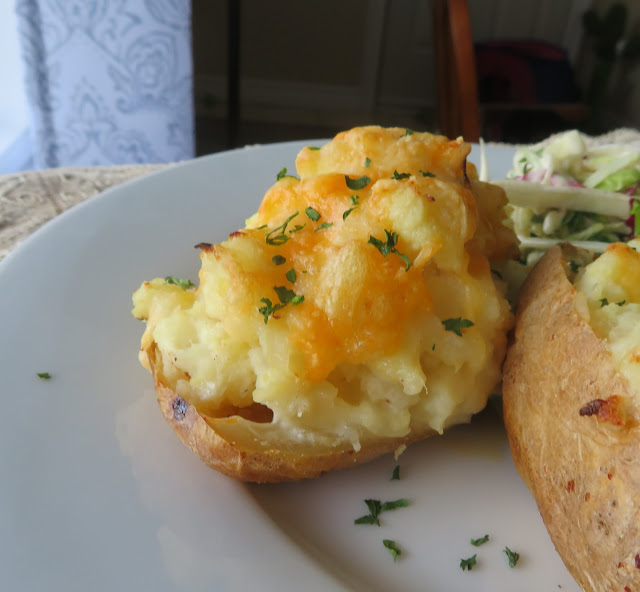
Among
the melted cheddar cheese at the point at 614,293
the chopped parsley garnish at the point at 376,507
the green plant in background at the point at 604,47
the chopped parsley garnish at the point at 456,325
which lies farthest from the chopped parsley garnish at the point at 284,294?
the green plant in background at the point at 604,47

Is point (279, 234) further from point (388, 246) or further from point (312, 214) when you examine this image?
point (388, 246)

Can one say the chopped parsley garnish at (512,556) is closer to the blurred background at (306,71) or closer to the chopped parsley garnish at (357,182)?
the chopped parsley garnish at (357,182)

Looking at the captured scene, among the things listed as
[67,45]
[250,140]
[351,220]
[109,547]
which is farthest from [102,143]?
[109,547]

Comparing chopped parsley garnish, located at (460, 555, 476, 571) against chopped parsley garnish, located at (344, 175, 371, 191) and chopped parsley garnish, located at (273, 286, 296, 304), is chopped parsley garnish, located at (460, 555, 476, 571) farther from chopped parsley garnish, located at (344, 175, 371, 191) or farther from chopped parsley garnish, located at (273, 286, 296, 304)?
chopped parsley garnish, located at (344, 175, 371, 191)

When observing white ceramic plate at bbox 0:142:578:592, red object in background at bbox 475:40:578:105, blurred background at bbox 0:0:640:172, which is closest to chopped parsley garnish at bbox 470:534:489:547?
white ceramic plate at bbox 0:142:578:592

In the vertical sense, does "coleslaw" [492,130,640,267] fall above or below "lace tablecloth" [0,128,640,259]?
above

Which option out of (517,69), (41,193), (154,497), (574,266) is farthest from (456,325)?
(517,69)

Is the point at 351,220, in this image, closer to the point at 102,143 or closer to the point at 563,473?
the point at 563,473
